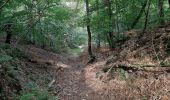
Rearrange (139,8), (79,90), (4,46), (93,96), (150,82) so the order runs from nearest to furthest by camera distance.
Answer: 1. (150,82)
2. (93,96)
3. (79,90)
4. (4,46)
5. (139,8)

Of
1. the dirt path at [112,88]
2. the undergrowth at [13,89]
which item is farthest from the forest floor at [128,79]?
the undergrowth at [13,89]

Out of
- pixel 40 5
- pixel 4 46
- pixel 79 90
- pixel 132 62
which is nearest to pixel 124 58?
pixel 132 62

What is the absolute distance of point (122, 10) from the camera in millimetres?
19578

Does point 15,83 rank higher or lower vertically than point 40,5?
lower

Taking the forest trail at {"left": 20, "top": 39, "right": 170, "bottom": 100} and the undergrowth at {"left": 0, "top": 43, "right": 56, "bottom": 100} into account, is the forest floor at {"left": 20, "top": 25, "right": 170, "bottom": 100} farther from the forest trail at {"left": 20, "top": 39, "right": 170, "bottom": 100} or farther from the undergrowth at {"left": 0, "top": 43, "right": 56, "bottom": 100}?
the undergrowth at {"left": 0, "top": 43, "right": 56, "bottom": 100}

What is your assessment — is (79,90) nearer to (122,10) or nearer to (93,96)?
(93,96)

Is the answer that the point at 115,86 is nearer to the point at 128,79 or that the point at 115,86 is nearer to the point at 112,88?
the point at 112,88

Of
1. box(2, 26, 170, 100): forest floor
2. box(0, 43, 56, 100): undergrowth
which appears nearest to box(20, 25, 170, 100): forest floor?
box(2, 26, 170, 100): forest floor

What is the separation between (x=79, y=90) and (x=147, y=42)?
13.9 ft

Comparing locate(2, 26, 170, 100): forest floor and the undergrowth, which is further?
locate(2, 26, 170, 100): forest floor

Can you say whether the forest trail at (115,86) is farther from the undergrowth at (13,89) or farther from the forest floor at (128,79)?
the undergrowth at (13,89)

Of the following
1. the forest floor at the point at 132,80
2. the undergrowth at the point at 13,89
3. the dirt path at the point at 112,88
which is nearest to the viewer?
the undergrowth at the point at 13,89

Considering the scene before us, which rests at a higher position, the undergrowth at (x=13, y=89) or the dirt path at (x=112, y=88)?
the undergrowth at (x=13, y=89)

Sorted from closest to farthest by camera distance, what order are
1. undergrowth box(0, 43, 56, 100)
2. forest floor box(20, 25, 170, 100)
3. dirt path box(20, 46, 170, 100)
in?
undergrowth box(0, 43, 56, 100) → dirt path box(20, 46, 170, 100) → forest floor box(20, 25, 170, 100)
